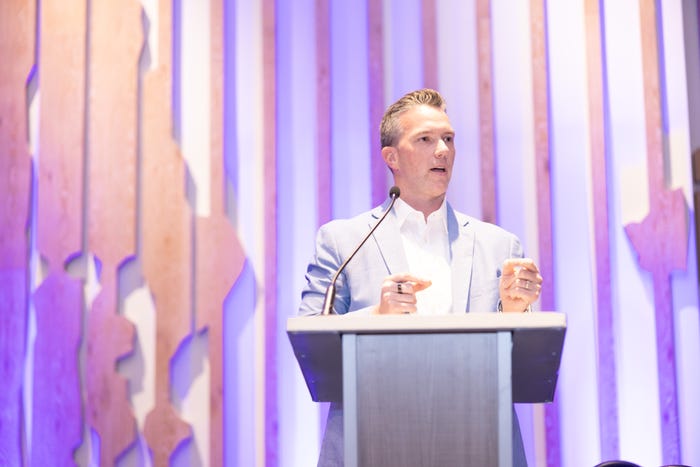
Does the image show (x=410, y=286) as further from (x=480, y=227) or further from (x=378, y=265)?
(x=480, y=227)

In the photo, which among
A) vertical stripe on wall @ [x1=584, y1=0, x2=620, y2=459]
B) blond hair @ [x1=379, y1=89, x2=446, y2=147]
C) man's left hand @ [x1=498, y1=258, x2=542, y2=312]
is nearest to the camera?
man's left hand @ [x1=498, y1=258, x2=542, y2=312]

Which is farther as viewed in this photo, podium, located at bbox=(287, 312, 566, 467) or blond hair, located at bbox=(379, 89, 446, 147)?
blond hair, located at bbox=(379, 89, 446, 147)

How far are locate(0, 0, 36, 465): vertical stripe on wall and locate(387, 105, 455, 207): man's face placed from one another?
1517mm

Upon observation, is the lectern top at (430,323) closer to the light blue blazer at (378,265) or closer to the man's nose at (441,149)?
the light blue blazer at (378,265)

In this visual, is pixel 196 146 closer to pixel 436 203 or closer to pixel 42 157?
pixel 42 157

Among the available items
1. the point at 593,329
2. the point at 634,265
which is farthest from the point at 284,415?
the point at 634,265

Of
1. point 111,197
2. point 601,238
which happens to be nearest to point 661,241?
point 601,238

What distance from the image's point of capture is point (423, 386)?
167 cm

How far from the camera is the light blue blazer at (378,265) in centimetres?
237

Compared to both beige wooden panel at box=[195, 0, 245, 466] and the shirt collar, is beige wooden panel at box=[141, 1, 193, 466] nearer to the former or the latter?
beige wooden panel at box=[195, 0, 245, 466]

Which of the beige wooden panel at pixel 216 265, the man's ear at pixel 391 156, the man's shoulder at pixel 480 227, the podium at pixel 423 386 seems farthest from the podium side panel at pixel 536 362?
the beige wooden panel at pixel 216 265

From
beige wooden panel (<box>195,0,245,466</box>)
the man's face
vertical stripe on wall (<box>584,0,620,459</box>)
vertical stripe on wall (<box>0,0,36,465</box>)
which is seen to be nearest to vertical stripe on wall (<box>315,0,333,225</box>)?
beige wooden panel (<box>195,0,245,466</box>)

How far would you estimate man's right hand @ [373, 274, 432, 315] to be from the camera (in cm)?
188

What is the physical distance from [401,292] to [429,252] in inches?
29.6
